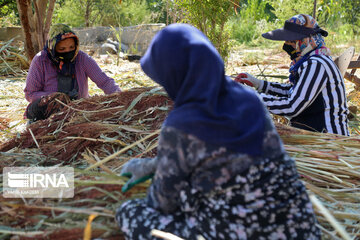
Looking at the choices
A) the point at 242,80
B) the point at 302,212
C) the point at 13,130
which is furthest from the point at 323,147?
the point at 13,130

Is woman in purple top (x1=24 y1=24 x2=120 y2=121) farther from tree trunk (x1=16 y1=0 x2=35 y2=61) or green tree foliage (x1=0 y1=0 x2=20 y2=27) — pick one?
green tree foliage (x1=0 y1=0 x2=20 y2=27)

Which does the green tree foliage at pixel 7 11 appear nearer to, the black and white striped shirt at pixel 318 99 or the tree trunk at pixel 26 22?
the tree trunk at pixel 26 22

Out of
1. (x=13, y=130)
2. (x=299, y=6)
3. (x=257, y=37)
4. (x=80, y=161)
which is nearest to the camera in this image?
(x=80, y=161)

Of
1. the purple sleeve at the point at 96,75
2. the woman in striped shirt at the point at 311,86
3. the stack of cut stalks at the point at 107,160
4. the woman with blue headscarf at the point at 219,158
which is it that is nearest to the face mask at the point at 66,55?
the purple sleeve at the point at 96,75

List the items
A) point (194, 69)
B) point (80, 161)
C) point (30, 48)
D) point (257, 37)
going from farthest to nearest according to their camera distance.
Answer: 1. point (257, 37)
2. point (30, 48)
3. point (80, 161)
4. point (194, 69)

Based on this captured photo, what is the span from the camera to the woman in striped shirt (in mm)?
2736

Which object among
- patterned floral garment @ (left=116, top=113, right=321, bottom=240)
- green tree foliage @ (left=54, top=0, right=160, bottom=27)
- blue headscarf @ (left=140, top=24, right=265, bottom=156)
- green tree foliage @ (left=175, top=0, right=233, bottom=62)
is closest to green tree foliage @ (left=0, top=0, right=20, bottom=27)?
green tree foliage @ (left=54, top=0, right=160, bottom=27)

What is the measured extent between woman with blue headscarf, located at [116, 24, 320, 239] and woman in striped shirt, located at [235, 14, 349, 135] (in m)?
1.54

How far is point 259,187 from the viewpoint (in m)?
1.29

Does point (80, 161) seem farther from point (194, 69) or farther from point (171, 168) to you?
point (194, 69)

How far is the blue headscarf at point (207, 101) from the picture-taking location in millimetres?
1256

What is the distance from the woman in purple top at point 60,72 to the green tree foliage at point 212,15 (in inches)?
92.6

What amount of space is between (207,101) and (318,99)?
6.20ft

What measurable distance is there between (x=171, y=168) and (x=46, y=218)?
71 centimetres
